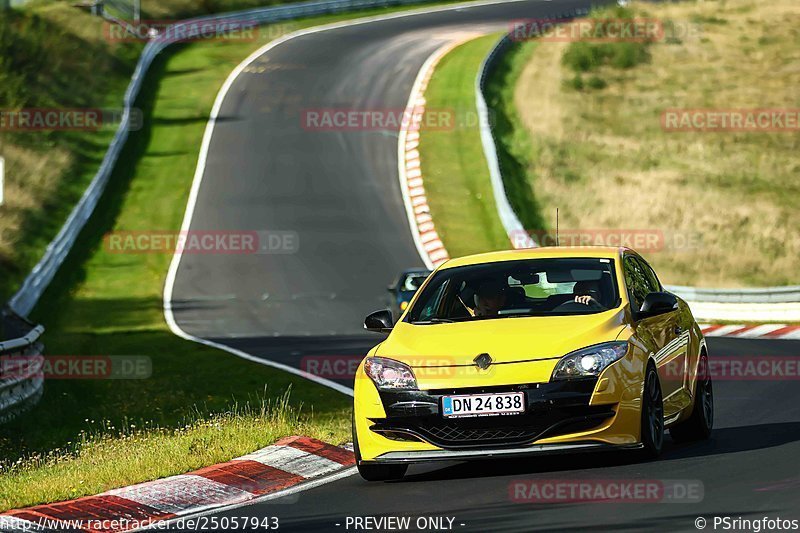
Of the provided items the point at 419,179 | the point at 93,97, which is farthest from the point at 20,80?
the point at 419,179

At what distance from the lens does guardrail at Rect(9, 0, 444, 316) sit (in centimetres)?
3171

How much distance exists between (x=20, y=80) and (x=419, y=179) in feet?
46.6

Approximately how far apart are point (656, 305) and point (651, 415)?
86cm

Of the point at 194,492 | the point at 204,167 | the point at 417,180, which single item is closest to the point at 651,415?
the point at 194,492

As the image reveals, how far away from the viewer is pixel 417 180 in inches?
1587

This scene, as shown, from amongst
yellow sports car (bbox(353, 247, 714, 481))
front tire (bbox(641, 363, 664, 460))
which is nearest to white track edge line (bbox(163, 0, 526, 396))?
yellow sports car (bbox(353, 247, 714, 481))

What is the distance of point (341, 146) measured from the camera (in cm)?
4375

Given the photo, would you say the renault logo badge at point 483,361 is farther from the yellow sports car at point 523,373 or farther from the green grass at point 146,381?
the green grass at point 146,381

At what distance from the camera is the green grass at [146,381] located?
11.3 m

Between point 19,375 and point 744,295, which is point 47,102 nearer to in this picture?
point 744,295

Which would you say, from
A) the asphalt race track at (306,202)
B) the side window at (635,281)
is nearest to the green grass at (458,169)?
the asphalt race track at (306,202)

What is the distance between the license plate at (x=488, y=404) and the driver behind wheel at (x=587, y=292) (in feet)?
4.48

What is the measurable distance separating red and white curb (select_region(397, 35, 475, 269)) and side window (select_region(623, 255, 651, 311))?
56.6 feet

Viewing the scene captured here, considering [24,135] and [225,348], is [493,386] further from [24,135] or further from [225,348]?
[24,135]
